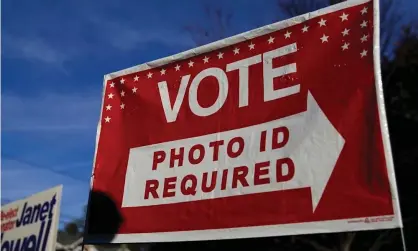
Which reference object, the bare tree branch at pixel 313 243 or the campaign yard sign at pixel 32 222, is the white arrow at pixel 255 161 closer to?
the campaign yard sign at pixel 32 222

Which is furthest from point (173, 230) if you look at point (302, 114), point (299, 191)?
point (302, 114)

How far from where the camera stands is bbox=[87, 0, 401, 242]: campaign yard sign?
3229 mm

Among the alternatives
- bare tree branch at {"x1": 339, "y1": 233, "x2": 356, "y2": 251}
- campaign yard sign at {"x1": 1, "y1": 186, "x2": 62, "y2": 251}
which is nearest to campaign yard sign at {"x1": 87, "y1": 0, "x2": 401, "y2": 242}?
campaign yard sign at {"x1": 1, "y1": 186, "x2": 62, "y2": 251}

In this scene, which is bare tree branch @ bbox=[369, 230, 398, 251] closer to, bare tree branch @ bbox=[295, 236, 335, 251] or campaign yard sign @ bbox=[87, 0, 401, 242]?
bare tree branch @ bbox=[295, 236, 335, 251]

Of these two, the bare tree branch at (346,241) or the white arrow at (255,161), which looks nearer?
the white arrow at (255,161)

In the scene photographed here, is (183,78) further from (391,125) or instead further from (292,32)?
(391,125)

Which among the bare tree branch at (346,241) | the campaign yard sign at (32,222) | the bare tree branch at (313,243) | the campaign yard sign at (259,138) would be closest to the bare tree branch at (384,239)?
the bare tree branch at (346,241)

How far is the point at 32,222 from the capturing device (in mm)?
6164

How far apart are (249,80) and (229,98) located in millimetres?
218

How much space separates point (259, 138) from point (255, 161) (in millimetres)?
176

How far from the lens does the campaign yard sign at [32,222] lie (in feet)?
18.8

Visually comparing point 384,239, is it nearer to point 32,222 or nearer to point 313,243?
point 313,243

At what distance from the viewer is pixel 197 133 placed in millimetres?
4066

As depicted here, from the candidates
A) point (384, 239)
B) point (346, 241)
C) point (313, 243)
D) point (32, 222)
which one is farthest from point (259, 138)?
point (313, 243)
